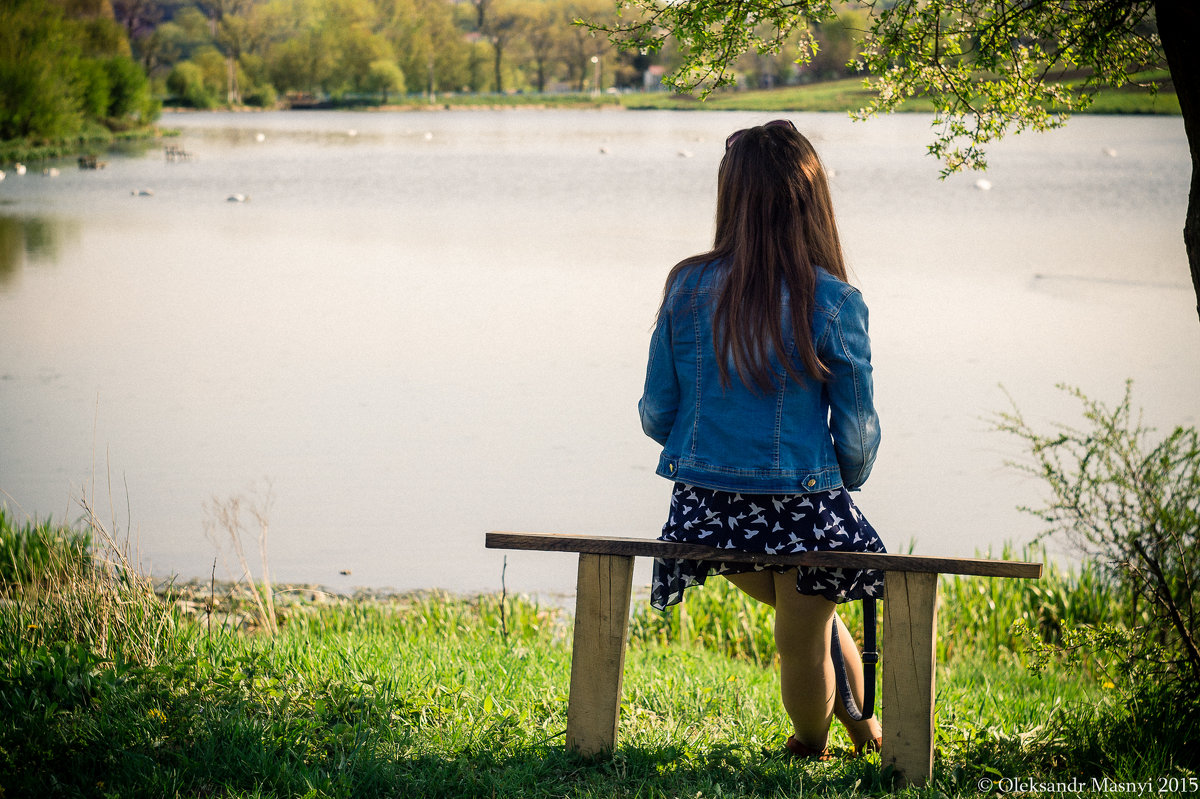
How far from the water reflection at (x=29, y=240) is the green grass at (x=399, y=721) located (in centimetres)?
1669

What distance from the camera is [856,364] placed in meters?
2.55

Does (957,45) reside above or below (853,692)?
above

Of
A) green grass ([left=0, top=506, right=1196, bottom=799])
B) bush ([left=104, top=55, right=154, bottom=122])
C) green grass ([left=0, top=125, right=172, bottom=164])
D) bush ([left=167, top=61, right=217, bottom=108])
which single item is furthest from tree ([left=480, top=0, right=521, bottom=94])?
green grass ([left=0, top=506, right=1196, bottom=799])

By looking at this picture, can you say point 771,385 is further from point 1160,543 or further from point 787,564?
point 1160,543

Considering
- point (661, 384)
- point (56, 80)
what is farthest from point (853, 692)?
point (56, 80)

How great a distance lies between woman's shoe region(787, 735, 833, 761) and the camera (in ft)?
9.70

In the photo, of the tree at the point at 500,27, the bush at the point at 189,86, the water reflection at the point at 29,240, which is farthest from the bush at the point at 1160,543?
the tree at the point at 500,27

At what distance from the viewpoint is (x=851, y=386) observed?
2572 mm

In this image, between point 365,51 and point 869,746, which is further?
point 365,51

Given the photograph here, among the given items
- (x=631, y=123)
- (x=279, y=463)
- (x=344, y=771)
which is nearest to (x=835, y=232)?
(x=344, y=771)

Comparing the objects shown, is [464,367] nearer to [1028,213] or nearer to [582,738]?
[582,738]

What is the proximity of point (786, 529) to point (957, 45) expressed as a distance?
2.27 meters

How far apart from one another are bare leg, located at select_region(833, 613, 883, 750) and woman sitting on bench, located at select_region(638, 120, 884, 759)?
0.73ft

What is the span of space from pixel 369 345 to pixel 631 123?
62.0m
